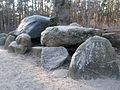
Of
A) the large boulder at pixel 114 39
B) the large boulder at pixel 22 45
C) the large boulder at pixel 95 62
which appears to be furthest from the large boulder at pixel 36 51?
the large boulder at pixel 114 39

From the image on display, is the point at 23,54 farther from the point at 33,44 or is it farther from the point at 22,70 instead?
the point at 22,70

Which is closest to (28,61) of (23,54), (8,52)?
(23,54)

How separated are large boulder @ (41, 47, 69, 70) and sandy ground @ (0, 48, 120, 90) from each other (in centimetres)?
16

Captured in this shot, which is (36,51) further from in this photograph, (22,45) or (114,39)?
(114,39)

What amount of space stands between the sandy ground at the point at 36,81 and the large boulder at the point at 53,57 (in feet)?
0.53

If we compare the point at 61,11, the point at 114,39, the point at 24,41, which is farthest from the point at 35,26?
the point at 114,39

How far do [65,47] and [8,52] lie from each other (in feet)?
4.81

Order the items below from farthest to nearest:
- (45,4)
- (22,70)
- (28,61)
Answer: (45,4) < (28,61) < (22,70)

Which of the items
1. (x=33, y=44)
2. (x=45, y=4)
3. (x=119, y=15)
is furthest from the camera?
(x=45, y=4)

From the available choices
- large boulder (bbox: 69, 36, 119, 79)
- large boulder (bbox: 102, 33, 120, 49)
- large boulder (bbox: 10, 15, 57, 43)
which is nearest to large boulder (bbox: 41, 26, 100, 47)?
large boulder (bbox: 102, 33, 120, 49)

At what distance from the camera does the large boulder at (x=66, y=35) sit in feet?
16.3

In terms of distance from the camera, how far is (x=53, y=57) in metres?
4.76

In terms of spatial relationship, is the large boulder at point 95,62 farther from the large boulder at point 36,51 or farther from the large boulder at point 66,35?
the large boulder at point 36,51

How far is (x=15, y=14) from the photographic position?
870cm
